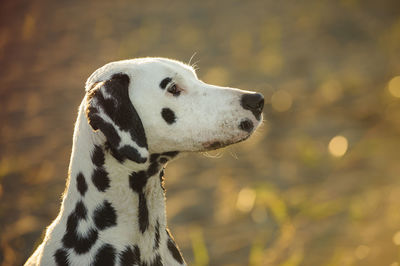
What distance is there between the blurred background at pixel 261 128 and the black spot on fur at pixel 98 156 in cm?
195

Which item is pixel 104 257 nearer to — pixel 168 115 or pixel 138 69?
pixel 168 115

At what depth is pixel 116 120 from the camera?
10.5 feet

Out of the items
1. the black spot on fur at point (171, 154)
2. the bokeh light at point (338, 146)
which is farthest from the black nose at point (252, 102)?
the bokeh light at point (338, 146)

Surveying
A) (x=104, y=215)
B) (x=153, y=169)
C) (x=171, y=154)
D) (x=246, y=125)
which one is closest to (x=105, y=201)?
(x=104, y=215)

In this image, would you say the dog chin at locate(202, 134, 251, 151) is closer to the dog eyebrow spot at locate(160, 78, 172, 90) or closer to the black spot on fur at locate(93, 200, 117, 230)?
the dog eyebrow spot at locate(160, 78, 172, 90)

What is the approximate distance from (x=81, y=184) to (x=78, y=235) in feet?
0.99

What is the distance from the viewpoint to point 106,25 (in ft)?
41.2

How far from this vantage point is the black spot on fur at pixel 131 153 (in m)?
3.17

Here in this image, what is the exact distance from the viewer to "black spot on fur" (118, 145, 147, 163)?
3.17 meters

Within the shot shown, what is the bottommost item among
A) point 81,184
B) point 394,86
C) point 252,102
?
point 81,184

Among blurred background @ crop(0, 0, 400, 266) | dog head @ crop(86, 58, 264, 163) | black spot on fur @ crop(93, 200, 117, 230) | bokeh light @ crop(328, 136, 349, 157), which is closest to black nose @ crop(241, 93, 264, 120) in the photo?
dog head @ crop(86, 58, 264, 163)

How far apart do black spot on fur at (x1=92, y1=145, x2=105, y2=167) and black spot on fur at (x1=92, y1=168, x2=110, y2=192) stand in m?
0.04

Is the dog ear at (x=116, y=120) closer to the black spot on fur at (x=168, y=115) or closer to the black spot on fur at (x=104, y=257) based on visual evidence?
the black spot on fur at (x=168, y=115)

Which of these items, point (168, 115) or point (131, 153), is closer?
point (131, 153)
